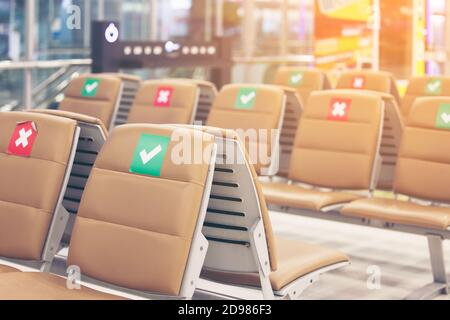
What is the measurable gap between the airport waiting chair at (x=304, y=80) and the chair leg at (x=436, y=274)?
7.91ft

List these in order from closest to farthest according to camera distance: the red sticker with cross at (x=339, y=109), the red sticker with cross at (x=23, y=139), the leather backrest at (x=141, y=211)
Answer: the leather backrest at (x=141, y=211), the red sticker with cross at (x=23, y=139), the red sticker with cross at (x=339, y=109)

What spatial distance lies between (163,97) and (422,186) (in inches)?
66.0

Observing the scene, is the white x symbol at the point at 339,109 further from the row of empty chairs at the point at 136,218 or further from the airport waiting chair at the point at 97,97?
the row of empty chairs at the point at 136,218

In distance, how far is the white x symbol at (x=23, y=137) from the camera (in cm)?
262

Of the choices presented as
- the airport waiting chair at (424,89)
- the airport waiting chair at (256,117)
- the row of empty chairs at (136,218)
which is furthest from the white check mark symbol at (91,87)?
the row of empty chairs at (136,218)

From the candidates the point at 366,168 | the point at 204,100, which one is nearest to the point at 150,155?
the point at 366,168

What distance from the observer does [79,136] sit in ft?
9.16

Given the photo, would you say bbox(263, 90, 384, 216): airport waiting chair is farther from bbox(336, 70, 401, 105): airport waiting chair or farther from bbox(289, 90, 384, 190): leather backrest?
bbox(336, 70, 401, 105): airport waiting chair

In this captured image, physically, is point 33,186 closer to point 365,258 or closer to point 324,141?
point 324,141

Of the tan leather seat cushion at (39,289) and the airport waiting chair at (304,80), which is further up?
the airport waiting chair at (304,80)

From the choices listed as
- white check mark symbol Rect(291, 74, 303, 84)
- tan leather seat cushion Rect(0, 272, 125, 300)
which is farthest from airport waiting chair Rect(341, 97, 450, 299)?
white check mark symbol Rect(291, 74, 303, 84)

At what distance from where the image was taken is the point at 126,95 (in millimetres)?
5254

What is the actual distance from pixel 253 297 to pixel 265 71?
8.50 metres
